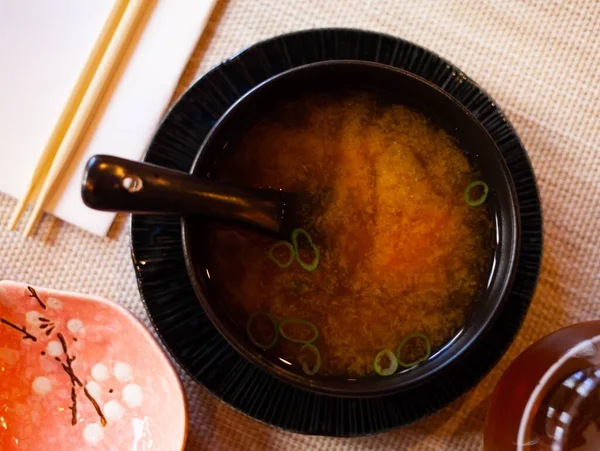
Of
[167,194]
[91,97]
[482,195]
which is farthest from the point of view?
[91,97]

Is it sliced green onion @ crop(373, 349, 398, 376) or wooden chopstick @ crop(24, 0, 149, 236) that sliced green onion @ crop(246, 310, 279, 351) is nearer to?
sliced green onion @ crop(373, 349, 398, 376)

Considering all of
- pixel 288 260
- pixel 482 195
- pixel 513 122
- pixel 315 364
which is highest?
pixel 513 122

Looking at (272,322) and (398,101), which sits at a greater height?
(398,101)

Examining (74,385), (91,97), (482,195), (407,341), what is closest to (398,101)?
(482,195)

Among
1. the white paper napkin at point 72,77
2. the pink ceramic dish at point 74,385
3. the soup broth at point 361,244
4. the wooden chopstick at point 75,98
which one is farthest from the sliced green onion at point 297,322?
the wooden chopstick at point 75,98

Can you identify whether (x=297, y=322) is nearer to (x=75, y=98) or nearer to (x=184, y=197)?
(x=184, y=197)

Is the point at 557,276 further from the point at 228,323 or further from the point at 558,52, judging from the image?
the point at 228,323

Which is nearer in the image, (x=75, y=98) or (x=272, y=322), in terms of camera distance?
(x=272, y=322)

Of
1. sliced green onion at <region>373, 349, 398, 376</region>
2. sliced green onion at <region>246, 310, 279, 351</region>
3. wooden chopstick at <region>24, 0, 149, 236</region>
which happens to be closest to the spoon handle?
sliced green onion at <region>246, 310, 279, 351</region>
